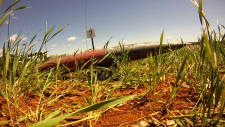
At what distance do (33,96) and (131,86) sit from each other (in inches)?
39.7

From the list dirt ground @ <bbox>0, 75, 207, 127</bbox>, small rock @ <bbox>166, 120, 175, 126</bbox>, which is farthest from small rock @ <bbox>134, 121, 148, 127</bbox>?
small rock @ <bbox>166, 120, 175, 126</bbox>

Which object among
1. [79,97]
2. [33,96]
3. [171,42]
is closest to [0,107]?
[33,96]

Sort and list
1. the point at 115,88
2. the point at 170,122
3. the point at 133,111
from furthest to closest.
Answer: the point at 115,88 → the point at 133,111 → the point at 170,122

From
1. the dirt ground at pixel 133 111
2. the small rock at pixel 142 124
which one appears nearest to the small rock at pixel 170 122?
the dirt ground at pixel 133 111

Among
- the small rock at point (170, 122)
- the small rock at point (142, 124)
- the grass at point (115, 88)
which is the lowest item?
the small rock at point (142, 124)

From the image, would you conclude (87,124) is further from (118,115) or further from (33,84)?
(33,84)

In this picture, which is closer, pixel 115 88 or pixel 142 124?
pixel 142 124

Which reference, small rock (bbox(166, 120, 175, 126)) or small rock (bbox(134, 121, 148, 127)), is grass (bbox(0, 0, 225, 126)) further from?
small rock (bbox(134, 121, 148, 127))

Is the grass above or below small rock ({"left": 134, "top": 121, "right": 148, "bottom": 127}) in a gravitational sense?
above

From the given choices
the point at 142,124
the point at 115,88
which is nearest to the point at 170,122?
the point at 142,124

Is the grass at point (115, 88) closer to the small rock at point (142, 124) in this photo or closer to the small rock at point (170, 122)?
the small rock at point (170, 122)

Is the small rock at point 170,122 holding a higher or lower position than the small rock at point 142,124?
higher

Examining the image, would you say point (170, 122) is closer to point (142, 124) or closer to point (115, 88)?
point (142, 124)

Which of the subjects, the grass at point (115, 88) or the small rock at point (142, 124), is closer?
the grass at point (115, 88)
